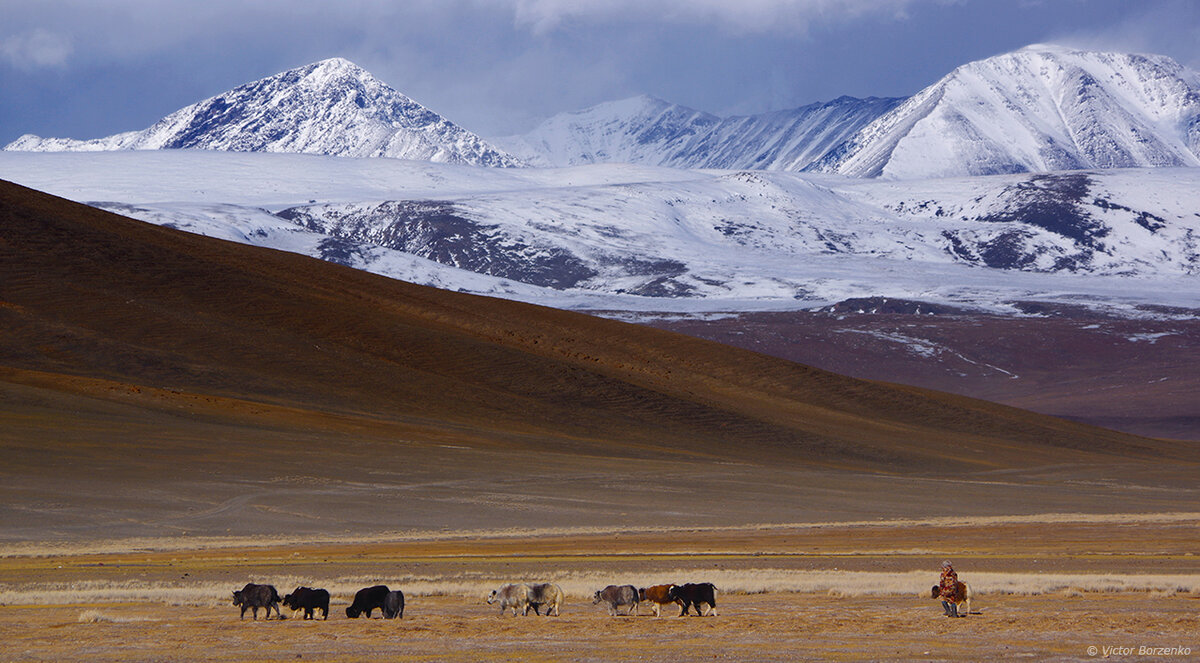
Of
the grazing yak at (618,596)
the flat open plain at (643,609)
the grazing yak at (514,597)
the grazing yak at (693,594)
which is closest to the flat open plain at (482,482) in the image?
the flat open plain at (643,609)

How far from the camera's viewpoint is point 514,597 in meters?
19.9

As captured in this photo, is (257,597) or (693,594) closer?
(693,594)

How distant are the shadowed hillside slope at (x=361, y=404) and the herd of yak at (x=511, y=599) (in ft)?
74.5

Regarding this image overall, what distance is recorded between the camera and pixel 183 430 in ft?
190

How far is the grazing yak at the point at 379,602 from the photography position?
19.4 m

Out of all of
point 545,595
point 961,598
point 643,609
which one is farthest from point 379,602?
point 961,598

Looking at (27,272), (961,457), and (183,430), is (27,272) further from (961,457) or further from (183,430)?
(961,457)

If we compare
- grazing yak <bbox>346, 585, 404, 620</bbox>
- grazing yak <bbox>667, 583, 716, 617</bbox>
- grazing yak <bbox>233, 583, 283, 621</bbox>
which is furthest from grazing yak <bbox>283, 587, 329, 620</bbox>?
grazing yak <bbox>667, 583, 716, 617</bbox>

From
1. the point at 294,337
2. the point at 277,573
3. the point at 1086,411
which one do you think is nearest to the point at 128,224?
the point at 294,337

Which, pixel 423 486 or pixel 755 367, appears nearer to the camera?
pixel 423 486

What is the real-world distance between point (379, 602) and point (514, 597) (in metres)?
1.91

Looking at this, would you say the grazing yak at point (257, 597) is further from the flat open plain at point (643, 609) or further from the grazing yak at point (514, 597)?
the grazing yak at point (514, 597)

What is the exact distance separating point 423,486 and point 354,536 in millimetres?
10557

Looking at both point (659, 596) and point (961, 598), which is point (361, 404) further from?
point (961, 598)
